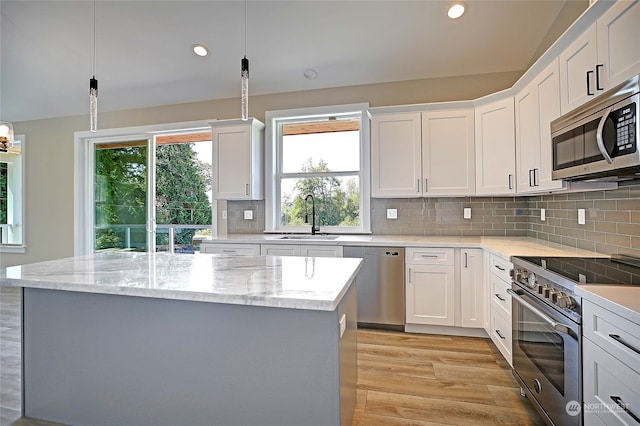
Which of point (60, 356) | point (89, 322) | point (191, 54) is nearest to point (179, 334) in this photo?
point (89, 322)

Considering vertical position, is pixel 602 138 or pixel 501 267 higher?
pixel 602 138

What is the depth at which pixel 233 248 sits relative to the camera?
3490 millimetres

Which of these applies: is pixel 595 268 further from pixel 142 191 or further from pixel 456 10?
pixel 142 191

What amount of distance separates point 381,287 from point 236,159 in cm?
223

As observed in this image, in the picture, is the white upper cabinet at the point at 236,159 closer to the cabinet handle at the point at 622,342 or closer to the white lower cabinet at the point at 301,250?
the white lower cabinet at the point at 301,250

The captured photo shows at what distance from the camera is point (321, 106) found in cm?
389

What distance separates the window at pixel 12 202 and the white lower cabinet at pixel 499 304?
6655 millimetres

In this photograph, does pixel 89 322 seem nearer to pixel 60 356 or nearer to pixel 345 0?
pixel 60 356

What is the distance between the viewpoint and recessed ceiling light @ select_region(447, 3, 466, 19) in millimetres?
2816

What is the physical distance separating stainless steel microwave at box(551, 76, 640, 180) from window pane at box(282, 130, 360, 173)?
2172 millimetres

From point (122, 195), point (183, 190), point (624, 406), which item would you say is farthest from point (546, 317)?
point (122, 195)

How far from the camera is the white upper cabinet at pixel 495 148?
9.41 feet

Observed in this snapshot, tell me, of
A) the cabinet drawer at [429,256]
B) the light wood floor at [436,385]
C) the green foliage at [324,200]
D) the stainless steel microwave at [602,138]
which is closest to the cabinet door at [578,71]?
the stainless steel microwave at [602,138]

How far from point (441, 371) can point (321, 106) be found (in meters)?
3.03
